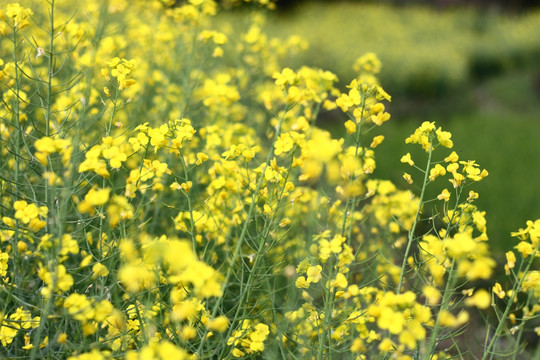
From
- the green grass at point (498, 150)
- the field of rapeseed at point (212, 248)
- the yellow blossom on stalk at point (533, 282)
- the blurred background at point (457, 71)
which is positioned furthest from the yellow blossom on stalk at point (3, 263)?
the blurred background at point (457, 71)

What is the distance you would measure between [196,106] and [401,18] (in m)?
12.0

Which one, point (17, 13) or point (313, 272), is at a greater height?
point (17, 13)

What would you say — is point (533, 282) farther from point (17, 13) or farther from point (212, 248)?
point (17, 13)

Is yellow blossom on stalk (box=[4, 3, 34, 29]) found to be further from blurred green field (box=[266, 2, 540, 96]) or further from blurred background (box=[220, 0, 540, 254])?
blurred green field (box=[266, 2, 540, 96])

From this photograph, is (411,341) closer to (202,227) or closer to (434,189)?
(202,227)

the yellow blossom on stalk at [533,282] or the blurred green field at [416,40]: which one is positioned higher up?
the yellow blossom on stalk at [533,282]

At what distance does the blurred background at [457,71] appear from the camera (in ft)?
18.6

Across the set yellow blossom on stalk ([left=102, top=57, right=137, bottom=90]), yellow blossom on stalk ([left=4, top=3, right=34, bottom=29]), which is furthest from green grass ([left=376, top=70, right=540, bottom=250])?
yellow blossom on stalk ([left=4, top=3, right=34, bottom=29])

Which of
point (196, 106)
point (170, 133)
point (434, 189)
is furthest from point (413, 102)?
point (170, 133)

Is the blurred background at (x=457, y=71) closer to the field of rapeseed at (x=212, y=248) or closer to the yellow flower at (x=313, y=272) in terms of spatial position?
the field of rapeseed at (x=212, y=248)

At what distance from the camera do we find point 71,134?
262 centimetres

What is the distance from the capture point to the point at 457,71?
9.98m

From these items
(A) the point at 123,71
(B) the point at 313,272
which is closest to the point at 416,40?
(A) the point at 123,71

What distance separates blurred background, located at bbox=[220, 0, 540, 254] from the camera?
18.6ft
